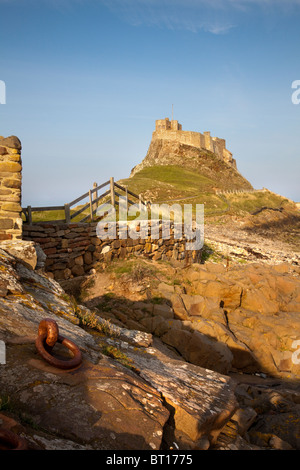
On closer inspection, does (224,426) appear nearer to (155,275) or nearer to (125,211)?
(155,275)

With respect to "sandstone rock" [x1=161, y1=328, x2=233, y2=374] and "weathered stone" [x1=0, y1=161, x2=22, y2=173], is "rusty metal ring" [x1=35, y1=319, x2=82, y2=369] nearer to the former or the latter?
"sandstone rock" [x1=161, y1=328, x2=233, y2=374]

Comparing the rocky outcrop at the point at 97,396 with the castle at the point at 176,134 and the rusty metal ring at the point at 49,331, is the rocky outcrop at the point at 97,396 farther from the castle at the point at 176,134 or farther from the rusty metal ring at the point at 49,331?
the castle at the point at 176,134

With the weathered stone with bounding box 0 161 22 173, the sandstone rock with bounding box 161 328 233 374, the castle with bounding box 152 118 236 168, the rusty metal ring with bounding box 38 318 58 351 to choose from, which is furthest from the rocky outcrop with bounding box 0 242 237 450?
the castle with bounding box 152 118 236 168

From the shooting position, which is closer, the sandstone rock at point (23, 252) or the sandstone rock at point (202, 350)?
the sandstone rock at point (23, 252)

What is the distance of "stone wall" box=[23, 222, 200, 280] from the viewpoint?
10.1 m

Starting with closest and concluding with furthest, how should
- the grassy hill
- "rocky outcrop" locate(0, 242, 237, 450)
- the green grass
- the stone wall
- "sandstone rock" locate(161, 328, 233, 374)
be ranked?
"rocky outcrop" locate(0, 242, 237, 450) < "sandstone rock" locate(161, 328, 233, 374) < the stone wall < the grassy hill < the green grass

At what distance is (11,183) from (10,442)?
→ 7009 mm

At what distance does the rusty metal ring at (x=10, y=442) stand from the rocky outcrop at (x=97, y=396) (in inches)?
5.6

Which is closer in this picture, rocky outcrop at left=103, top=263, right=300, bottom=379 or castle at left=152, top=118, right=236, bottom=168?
rocky outcrop at left=103, top=263, right=300, bottom=379

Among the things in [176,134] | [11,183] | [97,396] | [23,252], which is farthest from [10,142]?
[176,134]

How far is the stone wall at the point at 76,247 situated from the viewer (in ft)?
33.2

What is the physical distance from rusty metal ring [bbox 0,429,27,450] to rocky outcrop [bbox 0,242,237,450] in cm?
14

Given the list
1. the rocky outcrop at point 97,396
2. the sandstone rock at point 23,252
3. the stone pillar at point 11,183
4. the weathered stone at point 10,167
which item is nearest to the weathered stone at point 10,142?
the stone pillar at point 11,183
